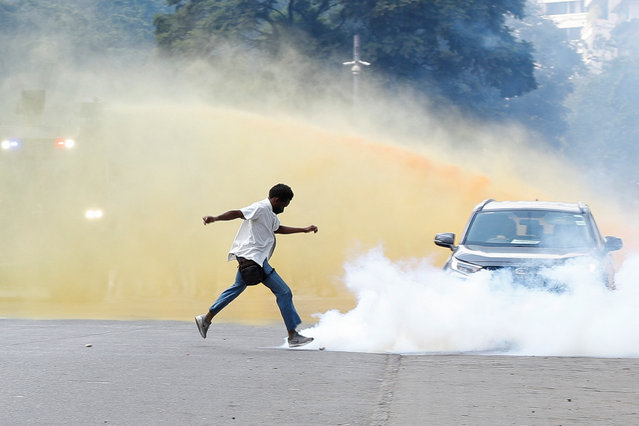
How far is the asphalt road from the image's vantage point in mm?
7711

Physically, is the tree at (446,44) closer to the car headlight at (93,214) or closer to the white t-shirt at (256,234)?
the car headlight at (93,214)

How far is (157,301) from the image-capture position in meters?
18.4

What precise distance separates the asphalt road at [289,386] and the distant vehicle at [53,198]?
32.0 feet

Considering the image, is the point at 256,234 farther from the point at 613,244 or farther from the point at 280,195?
the point at 613,244

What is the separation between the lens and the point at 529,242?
13133mm

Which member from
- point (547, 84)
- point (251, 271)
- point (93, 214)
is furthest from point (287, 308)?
point (547, 84)

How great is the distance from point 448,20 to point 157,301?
72.9ft

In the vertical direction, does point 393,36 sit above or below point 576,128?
above

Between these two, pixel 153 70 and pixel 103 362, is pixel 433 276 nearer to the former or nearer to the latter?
pixel 103 362

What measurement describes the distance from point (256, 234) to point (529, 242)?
11.1ft

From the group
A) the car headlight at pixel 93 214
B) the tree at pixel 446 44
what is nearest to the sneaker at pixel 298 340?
the car headlight at pixel 93 214

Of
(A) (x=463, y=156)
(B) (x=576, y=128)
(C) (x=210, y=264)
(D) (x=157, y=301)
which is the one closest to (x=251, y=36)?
(A) (x=463, y=156)

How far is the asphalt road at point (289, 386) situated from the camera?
7.71 metres

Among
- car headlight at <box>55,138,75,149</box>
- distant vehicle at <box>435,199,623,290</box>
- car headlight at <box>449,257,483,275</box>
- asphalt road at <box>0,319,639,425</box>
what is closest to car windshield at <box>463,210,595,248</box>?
distant vehicle at <box>435,199,623,290</box>
